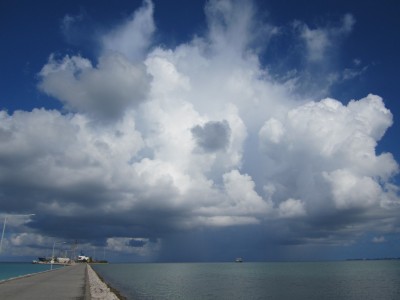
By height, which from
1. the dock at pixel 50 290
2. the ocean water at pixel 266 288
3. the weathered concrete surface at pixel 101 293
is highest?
the dock at pixel 50 290

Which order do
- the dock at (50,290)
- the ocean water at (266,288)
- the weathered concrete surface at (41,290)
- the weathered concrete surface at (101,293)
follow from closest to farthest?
the weathered concrete surface at (41,290), the dock at (50,290), the weathered concrete surface at (101,293), the ocean water at (266,288)

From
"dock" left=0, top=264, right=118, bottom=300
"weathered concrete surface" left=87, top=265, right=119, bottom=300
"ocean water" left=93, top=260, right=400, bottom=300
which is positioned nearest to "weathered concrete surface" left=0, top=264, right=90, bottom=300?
"dock" left=0, top=264, right=118, bottom=300

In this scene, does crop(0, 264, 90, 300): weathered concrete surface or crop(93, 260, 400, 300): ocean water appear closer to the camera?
crop(0, 264, 90, 300): weathered concrete surface

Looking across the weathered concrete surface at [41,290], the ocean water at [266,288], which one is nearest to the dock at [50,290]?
the weathered concrete surface at [41,290]

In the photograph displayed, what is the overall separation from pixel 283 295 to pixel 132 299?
2374cm

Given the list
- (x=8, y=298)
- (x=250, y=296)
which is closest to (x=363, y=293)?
(x=250, y=296)

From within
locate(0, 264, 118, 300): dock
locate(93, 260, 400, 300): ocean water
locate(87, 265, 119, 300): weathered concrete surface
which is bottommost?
locate(93, 260, 400, 300): ocean water

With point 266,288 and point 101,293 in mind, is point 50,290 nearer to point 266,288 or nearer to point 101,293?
point 101,293

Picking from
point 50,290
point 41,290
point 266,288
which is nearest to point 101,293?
point 50,290

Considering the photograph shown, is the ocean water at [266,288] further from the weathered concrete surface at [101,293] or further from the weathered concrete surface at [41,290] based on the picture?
the weathered concrete surface at [41,290]

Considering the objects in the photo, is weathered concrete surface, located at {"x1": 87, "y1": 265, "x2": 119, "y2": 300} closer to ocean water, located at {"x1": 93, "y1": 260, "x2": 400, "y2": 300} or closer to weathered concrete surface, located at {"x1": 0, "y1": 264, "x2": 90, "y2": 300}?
weathered concrete surface, located at {"x1": 0, "y1": 264, "x2": 90, "y2": 300}

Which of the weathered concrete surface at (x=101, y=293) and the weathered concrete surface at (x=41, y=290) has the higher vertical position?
the weathered concrete surface at (x=41, y=290)

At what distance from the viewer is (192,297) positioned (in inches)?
2247

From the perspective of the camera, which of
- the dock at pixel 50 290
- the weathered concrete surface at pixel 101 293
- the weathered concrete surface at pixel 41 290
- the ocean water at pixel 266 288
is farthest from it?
the ocean water at pixel 266 288
